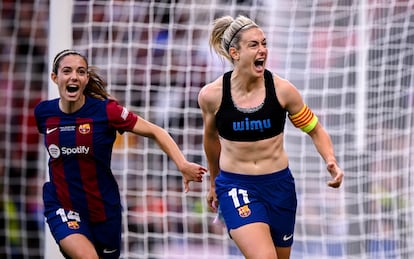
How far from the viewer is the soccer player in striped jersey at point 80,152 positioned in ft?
20.7

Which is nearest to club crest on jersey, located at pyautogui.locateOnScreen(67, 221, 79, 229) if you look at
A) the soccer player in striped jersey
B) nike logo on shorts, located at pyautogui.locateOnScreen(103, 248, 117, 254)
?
the soccer player in striped jersey

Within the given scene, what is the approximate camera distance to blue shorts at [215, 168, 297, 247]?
604 centimetres

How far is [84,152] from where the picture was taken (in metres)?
6.32

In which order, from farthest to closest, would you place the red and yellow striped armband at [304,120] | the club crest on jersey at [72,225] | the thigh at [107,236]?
the thigh at [107,236], the club crest on jersey at [72,225], the red and yellow striped armband at [304,120]

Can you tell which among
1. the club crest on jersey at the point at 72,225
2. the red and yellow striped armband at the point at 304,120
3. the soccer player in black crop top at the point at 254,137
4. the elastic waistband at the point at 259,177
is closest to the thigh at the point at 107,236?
the club crest on jersey at the point at 72,225

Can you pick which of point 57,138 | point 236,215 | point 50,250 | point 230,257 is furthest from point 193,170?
point 230,257

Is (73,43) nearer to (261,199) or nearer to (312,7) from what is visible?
(312,7)

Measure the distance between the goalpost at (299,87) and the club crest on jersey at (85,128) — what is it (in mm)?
1948

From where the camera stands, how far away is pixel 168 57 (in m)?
8.36

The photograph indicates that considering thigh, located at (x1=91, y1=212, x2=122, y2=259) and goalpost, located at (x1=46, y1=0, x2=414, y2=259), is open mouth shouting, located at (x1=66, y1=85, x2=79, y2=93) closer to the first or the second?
thigh, located at (x1=91, y1=212, x2=122, y2=259)

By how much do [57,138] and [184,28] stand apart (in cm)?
222

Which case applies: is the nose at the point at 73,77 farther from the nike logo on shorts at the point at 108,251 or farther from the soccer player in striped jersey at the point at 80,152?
the nike logo on shorts at the point at 108,251

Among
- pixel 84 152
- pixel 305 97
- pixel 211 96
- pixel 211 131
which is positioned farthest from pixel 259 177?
pixel 305 97

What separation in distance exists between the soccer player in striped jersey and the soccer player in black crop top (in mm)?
356
